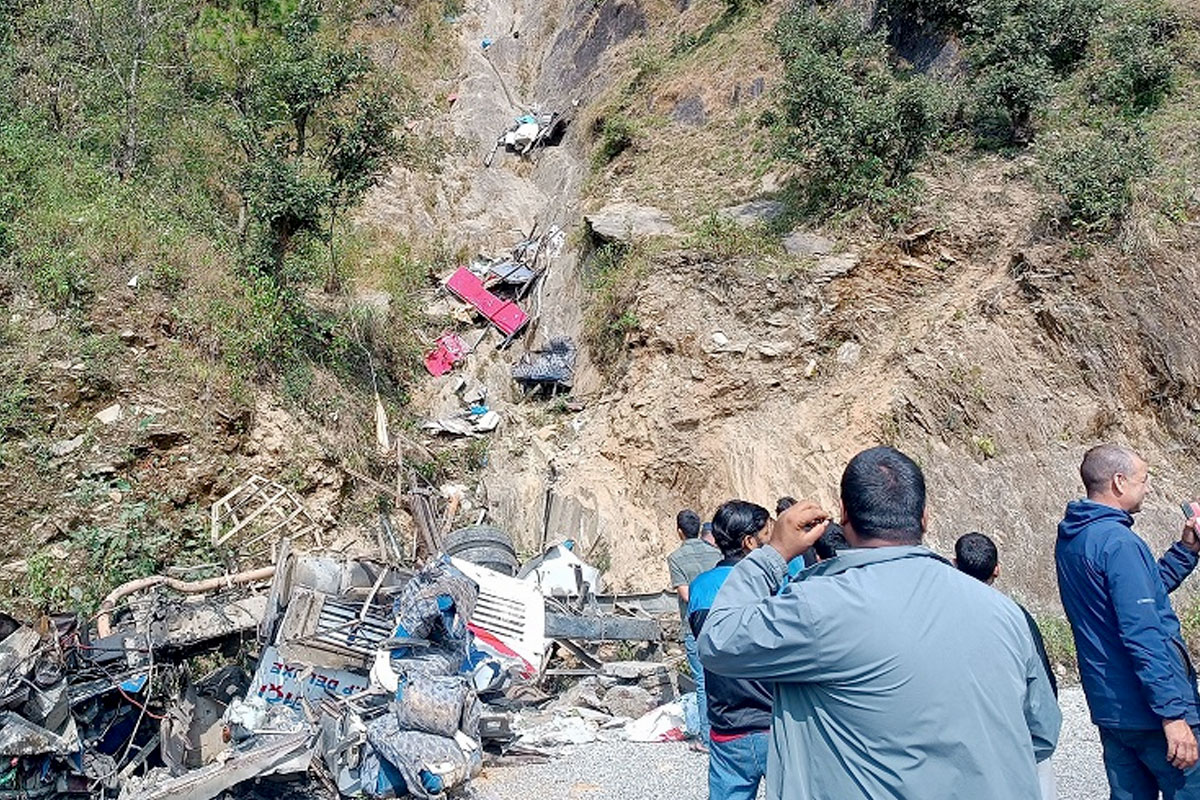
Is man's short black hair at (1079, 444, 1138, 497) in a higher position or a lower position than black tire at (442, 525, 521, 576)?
higher

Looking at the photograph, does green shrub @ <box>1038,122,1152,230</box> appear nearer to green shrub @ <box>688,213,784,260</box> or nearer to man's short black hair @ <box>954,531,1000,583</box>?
green shrub @ <box>688,213,784,260</box>

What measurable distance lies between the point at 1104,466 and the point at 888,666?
1944 mm

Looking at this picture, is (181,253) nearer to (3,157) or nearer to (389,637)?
(3,157)

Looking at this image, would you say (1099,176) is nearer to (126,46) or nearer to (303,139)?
(303,139)

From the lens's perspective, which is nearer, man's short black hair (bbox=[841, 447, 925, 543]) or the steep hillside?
man's short black hair (bbox=[841, 447, 925, 543])

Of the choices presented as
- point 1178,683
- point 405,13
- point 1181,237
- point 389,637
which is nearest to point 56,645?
point 389,637

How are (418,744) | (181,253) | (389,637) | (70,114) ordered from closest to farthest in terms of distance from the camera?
(418,744) < (389,637) < (181,253) < (70,114)

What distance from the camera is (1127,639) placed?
127 inches

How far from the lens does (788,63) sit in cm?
1491

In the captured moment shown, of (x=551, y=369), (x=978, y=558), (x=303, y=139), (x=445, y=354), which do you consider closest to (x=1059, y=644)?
(x=978, y=558)

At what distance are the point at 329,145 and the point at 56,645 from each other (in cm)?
1012

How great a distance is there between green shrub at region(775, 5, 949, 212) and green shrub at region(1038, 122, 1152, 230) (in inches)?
85.7

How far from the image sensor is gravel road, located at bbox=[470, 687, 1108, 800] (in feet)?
19.3

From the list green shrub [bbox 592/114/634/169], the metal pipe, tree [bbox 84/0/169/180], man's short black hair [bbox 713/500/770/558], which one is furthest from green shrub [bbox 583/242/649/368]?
man's short black hair [bbox 713/500/770/558]
